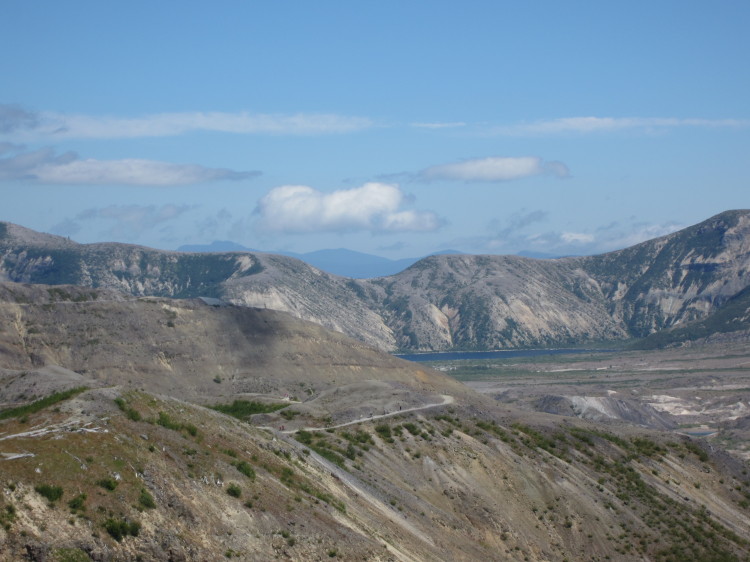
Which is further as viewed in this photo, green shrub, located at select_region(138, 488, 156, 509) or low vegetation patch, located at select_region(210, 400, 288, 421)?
low vegetation patch, located at select_region(210, 400, 288, 421)

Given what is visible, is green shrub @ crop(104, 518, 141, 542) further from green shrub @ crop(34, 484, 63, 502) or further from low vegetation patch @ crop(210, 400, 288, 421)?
low vegetation patch @ crop(210, 400, 288, 421)

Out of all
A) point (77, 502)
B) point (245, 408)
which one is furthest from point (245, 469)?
point (245, 408)

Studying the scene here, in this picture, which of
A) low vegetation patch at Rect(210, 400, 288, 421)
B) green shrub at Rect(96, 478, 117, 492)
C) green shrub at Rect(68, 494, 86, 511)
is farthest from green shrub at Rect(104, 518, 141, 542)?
low vegetation patch at Rect(210, 400, 288, 421)

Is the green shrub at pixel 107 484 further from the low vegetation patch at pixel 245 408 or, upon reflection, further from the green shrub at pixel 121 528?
the low vegetation patch at pixel 245 408

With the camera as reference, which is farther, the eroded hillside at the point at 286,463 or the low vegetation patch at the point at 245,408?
the low vegetation patch at the point at 245,408

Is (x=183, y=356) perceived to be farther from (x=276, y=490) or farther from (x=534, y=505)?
(x=276, y=490)

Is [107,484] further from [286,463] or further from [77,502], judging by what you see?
[286,463]

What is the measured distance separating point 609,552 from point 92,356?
2701 inches

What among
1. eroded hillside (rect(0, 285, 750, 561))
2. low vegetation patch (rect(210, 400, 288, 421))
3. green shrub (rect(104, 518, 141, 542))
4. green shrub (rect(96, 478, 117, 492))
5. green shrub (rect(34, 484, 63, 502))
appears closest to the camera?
green shrub (rect(34, 484, 63, 502))

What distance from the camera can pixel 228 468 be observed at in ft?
128

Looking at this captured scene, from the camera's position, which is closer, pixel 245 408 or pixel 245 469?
pixel 245 469

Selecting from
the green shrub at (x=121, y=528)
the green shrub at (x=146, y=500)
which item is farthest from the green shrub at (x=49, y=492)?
the green shrub at (x=146, y=500)

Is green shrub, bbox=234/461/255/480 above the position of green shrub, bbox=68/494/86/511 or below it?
below

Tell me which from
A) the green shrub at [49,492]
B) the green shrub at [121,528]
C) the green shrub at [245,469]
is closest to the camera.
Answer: the green shrub at [49,492]
